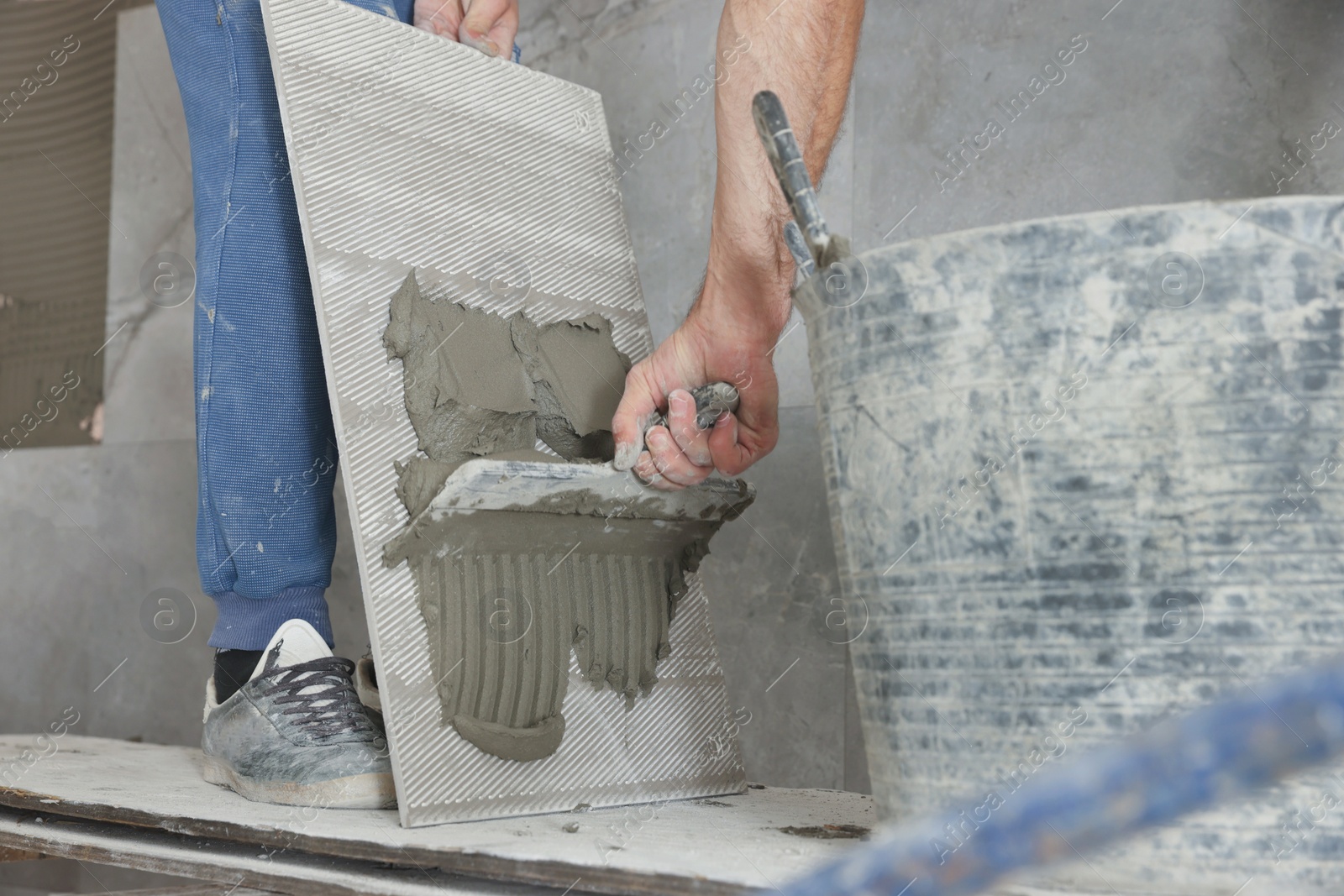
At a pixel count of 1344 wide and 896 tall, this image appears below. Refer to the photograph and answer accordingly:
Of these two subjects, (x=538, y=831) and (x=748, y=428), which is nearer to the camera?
(x=538, y=831)

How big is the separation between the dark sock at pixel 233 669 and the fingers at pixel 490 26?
876mm

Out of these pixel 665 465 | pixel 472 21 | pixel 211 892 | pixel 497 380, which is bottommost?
pixel 211 892

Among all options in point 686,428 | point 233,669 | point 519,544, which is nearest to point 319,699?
point 233,669

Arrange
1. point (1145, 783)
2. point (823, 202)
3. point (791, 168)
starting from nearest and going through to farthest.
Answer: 1. point (1145, 783)
2. point (791, 168)
3. point (823, 202)

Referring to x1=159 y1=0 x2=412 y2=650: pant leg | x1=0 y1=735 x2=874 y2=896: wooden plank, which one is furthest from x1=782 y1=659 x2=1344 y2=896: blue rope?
x1=159 y1=0 x2=412 y2=650: pant leg

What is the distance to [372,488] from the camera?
1106 mm

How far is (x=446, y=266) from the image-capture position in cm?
126

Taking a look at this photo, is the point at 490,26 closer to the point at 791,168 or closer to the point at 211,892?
the point at 791,168

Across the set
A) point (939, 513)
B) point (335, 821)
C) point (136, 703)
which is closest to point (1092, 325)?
point (939, 513)

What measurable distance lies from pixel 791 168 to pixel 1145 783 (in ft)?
2.07

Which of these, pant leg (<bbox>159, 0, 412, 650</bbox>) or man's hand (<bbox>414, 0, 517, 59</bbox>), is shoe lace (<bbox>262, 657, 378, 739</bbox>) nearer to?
pant leg (<bbox>159, 0, 412, 650</bbox>)

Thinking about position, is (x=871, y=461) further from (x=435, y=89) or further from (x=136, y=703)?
(x=136, y=703)

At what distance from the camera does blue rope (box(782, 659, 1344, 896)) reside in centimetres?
29

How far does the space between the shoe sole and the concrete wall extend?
0.75 meters
